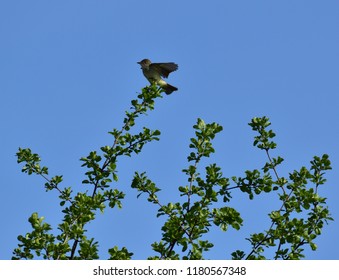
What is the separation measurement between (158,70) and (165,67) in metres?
0.15

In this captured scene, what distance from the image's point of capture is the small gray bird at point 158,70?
31.0 ft

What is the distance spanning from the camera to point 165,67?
9484 mm

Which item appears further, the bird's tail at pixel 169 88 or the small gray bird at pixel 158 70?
the bird's tail at pixel 169 88

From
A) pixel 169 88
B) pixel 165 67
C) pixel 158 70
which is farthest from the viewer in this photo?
pixel 169 88

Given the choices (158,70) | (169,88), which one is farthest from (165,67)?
(169,88)

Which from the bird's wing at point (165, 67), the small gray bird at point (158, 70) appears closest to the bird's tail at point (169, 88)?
the small gray bird at point (158, 70)

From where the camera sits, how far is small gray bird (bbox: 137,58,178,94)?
945 centimetres

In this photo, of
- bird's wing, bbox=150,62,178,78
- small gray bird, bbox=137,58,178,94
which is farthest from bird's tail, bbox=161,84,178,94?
bird's wing, bbox=150,62,178,78

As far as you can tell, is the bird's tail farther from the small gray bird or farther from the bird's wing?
the bird's wing

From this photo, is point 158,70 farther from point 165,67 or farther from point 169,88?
point 169,88

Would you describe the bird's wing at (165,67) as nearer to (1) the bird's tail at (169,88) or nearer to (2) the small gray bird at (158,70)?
(2) the small gray bird at (158,70)

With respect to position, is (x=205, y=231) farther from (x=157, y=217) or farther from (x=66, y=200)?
(x=66, y=200)
